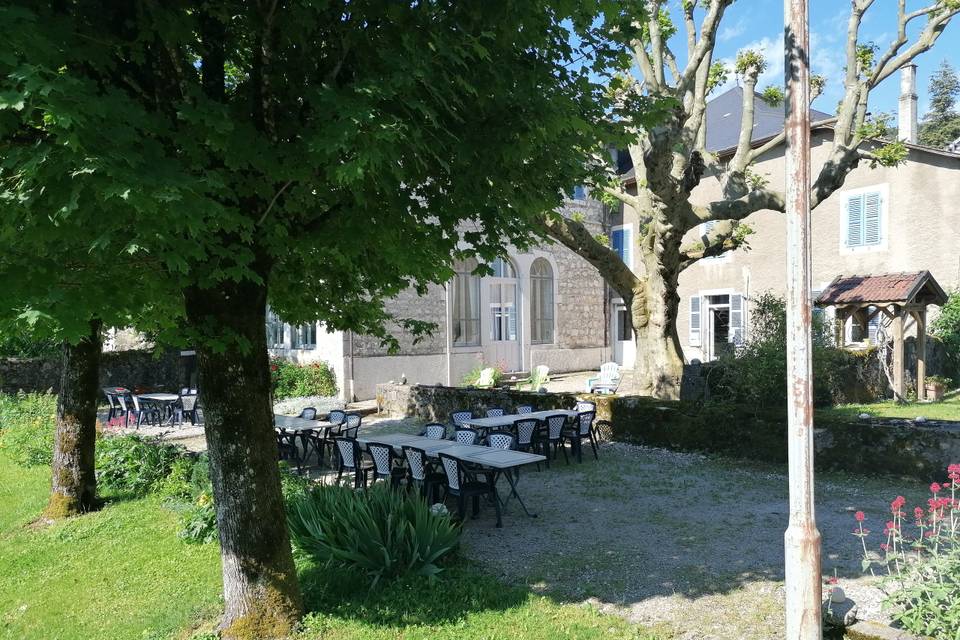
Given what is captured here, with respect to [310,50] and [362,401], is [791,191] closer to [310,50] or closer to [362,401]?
[310,50]

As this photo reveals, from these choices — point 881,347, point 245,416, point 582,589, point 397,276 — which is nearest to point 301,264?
point 397,276

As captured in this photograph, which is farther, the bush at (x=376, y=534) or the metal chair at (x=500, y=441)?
the metal chair at (x=500, y=441)

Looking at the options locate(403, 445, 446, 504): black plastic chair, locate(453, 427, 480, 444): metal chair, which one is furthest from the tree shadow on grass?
locate(453, 427, 480, 444): metal chair

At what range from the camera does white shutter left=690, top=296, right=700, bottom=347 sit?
21.7 metres

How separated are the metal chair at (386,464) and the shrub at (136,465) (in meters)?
2.91

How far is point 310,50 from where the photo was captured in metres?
4.61

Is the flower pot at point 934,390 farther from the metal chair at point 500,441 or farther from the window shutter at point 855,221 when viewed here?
the metal chair at point 500,441

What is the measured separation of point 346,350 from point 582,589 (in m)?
13.7

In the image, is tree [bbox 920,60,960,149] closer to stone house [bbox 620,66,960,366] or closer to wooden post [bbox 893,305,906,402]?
stone house [bbox 620,66,960,366]

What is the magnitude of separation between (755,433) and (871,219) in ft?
34.4

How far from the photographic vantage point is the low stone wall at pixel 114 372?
1822cm

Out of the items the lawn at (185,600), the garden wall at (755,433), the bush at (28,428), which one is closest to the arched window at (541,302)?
the garden wall at (755,433)

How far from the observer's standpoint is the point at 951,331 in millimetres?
16406

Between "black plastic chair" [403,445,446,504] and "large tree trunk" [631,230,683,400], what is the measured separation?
618 cm
